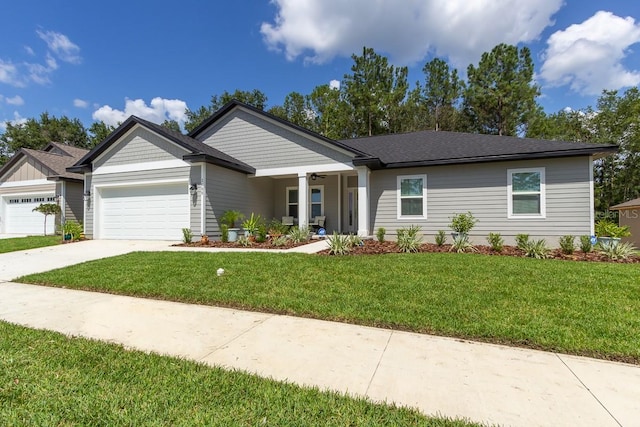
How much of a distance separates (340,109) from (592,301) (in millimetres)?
24082

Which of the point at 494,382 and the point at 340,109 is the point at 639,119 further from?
the point at 494,382

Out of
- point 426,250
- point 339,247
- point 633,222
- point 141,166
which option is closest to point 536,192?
point 426,250

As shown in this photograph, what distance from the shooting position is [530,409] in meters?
2.28

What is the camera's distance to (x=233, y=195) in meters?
13.0

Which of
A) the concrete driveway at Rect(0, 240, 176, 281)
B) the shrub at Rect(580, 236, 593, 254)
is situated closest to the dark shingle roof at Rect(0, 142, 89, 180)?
the concrete driveway at Rect(0, 240, 176, 281)

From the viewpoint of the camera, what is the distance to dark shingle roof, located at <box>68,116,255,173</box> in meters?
11.5

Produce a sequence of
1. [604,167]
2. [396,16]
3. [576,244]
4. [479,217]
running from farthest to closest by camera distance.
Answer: [604,167] < [396,16] < [479,217] < [576,244]

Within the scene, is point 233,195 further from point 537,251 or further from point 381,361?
point 381,361

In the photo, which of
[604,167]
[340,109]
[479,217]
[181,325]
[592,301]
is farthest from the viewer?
[604,167]

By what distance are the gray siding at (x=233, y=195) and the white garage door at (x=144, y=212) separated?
1085 millimetres

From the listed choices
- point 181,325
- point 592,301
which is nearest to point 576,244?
point 592,301

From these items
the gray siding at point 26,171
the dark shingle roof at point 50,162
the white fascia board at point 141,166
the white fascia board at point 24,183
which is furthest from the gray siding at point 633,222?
the gray siding at point 26,171

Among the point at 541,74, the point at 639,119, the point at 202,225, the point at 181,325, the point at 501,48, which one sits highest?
the point at 501,48

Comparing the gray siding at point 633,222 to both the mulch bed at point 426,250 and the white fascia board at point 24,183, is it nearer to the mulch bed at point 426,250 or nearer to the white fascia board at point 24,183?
the mulch bed at point 426,250
